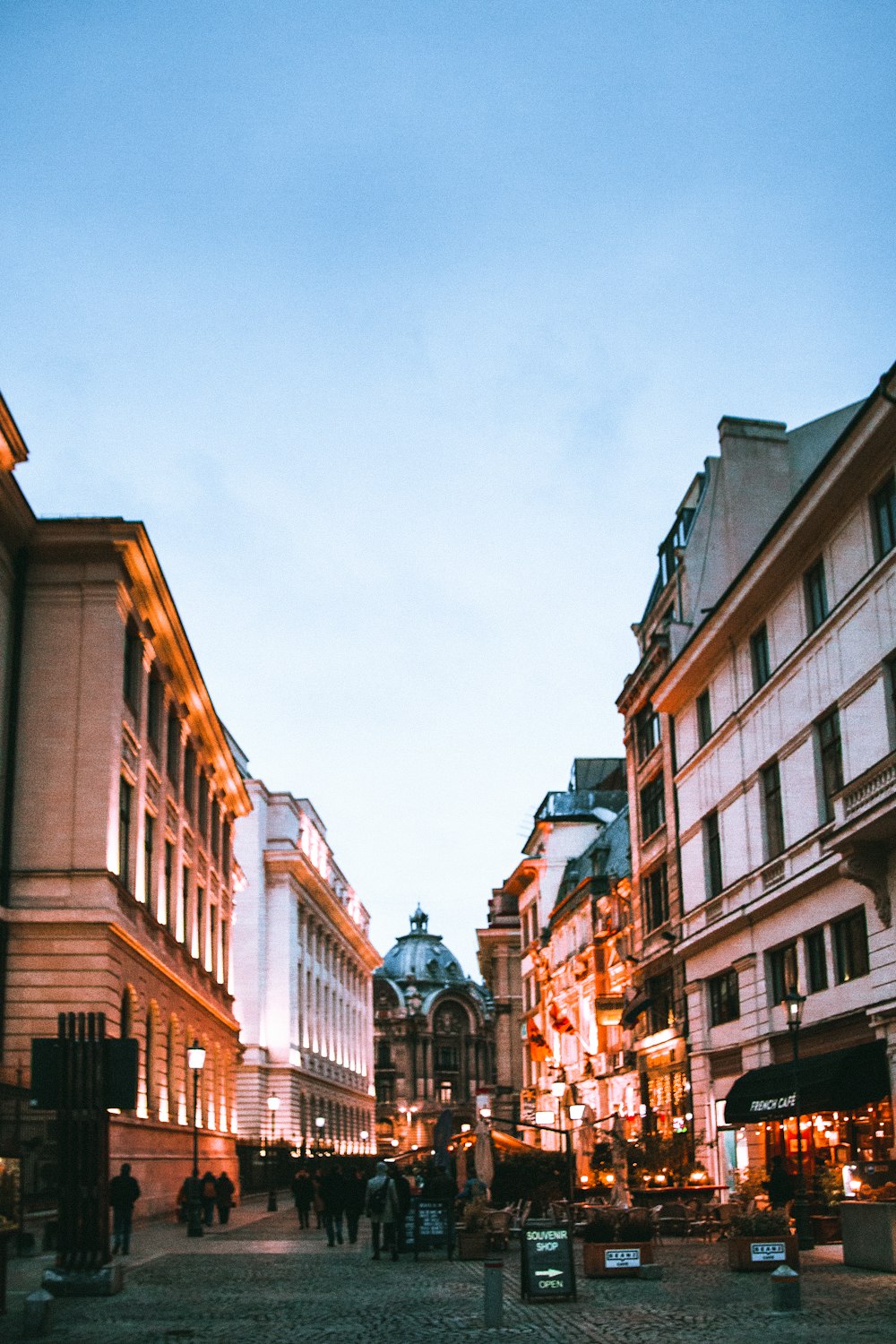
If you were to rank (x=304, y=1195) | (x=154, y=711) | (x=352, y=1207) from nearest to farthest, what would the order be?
(x=352, y=1207)
(x=304, y=1195)
(x=154, y=711)

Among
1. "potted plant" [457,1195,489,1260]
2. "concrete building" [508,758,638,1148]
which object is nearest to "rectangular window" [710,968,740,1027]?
"concrete building" [508,758,638,1148]

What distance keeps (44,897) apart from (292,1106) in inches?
1997

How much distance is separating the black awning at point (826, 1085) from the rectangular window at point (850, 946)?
150 centimetres

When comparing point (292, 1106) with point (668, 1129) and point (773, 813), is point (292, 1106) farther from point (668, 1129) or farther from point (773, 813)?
point (773, 813)

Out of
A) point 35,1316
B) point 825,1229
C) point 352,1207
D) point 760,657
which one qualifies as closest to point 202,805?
point 352,1207

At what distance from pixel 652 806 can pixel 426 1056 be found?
137025 millimetres

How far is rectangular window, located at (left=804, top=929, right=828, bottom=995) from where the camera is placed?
Answer: 3136 cm

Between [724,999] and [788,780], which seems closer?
[788,780]

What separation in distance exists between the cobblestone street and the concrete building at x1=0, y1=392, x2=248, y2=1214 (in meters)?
8.83

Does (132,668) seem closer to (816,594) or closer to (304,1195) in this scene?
(304,1195)

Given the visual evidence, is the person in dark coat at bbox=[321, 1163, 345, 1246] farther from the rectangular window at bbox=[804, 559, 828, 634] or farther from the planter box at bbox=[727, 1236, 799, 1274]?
the rectangular window at bbox=[804, 559, 828, 634]

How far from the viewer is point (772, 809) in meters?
35.0

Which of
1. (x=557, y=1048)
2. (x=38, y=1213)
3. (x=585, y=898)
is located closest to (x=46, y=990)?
(x=38, y=1213)

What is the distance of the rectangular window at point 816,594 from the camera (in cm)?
3139
